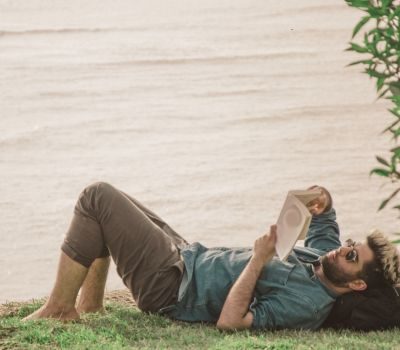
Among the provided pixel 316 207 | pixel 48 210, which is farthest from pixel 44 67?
pixel 316 207

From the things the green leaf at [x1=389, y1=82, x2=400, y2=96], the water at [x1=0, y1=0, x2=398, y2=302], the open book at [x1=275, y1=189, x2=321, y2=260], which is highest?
the green leaf at [x1=389, y1=82, x2=400, y2=96]

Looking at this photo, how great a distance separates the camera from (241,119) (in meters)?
6.01

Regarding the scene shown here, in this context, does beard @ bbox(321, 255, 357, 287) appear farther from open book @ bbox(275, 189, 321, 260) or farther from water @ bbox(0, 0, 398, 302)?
water @ bbox(0, 0, 398, 302)

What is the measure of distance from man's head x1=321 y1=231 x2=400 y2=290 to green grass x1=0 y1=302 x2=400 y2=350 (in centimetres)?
15

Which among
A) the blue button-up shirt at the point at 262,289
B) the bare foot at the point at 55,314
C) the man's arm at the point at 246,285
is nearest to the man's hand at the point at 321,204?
the blue button-up shirt at the point at 262,289

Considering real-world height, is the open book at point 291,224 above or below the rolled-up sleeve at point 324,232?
above

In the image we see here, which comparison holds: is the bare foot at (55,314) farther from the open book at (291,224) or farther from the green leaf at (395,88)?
the green leaf at (395,88)

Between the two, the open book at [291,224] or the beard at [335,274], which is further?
the beard at [335,274]

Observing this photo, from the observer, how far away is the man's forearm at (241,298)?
2.63 metres

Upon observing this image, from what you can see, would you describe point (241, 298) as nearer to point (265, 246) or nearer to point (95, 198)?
point (265, 246)

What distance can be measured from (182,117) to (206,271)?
3353 millimetres

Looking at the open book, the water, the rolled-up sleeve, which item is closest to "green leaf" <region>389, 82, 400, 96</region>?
the open book

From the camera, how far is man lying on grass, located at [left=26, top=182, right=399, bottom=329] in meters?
2.67

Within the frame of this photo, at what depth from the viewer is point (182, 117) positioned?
610 centimetres
